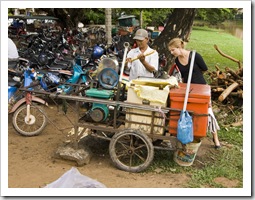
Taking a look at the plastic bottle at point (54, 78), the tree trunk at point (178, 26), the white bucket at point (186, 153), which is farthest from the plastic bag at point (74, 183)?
the tree trunk at point (178, 26)

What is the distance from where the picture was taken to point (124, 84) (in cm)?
464

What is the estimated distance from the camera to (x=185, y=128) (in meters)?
3.98

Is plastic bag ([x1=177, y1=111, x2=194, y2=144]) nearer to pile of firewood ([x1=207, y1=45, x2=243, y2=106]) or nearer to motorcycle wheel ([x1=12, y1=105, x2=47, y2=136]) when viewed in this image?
motorcycle wheel ([x1=12, y1=105, x2=47, y2=136])

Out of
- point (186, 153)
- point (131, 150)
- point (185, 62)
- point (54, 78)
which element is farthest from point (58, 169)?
point (54, 78)

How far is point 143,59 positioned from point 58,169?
1.87 metres

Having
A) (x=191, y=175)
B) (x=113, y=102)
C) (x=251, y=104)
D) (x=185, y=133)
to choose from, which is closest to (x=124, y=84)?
(x=113, y=102)

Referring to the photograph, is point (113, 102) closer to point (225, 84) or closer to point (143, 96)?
point (143, 96)

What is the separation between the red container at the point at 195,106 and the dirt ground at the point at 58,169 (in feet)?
2.25

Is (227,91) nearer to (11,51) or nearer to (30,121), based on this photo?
(30,121)

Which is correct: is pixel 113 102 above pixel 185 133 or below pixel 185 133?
above

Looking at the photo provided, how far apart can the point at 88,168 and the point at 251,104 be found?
2.48 metres

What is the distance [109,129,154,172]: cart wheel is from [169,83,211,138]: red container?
16.2 inches

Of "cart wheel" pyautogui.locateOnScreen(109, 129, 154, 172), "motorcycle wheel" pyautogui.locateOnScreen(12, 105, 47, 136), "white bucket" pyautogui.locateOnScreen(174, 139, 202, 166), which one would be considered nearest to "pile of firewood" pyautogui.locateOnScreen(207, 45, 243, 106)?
"white bucket" pyautogui.locateOnScreen(174, 139, 202, 166)

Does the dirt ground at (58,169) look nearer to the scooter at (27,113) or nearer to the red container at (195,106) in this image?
the scooter at (27,113)
